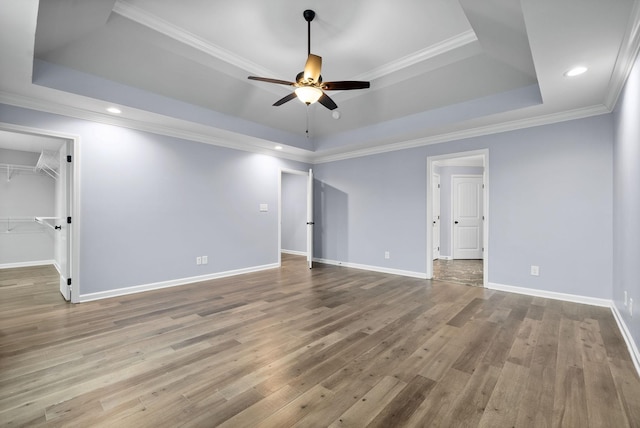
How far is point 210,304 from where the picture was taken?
12.1 ft

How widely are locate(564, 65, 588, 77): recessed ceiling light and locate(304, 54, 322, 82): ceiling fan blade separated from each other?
243 cm

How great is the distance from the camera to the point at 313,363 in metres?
2.22

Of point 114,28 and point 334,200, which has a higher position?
point 114,28

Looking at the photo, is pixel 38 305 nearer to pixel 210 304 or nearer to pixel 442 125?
pixel 210 304

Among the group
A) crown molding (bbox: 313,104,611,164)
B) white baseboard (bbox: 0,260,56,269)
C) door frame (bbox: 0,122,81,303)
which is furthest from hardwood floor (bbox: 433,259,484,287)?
white baseboard (bbox: 0,260,56,269)

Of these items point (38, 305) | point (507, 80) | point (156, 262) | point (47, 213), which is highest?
point (507, 80)

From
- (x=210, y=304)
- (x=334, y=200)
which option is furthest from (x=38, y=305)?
(x=334, y=200)

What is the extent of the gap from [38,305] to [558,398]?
5.42 m

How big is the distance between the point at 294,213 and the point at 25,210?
6.13 m

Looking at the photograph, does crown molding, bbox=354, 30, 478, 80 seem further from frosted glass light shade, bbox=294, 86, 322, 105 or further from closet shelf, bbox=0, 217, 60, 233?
closet shelf, bbox=0, 217, 60, 233

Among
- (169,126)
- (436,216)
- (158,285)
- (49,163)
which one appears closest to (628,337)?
(436,216)

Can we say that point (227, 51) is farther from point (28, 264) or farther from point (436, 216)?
point (28, 264)

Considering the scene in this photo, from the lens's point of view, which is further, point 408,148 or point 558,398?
point 408,148

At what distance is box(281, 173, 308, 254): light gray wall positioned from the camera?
805cm
